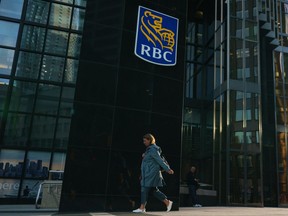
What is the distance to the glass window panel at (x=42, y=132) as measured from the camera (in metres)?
13.3

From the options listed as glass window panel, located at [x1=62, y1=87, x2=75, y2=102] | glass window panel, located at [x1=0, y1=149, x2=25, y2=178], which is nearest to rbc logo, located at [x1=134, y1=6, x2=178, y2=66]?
glass window panel, located at [x1=62, y1=87, x2=75, y2=102]

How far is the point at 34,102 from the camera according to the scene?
13.6 meters

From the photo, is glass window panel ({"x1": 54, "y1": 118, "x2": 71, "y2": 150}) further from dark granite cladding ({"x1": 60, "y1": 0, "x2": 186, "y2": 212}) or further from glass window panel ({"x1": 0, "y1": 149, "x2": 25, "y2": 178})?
dark granite cladding ({"x1": 60, "y1": 0, "x2": 186, "y2": 212})

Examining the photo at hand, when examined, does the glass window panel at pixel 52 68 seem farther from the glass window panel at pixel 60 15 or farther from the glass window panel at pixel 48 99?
the glass window panel at pixel 60 15

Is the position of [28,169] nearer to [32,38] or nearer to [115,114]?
[32,38]

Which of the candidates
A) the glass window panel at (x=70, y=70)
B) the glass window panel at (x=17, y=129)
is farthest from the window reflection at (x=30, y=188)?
the glass window panel at (x=70, y=70)

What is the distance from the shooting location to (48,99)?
1388 centimetres

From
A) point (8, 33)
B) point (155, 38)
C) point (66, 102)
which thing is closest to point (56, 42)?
point (8, 33)

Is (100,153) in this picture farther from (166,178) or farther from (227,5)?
(227,5)

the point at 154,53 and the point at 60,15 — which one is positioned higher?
the point at 60,15

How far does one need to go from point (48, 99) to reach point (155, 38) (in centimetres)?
664

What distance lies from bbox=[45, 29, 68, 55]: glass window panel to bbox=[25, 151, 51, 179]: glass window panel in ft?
15.2

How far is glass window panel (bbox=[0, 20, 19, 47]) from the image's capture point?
44.8ft

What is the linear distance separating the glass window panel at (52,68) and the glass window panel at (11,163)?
11.3ft
